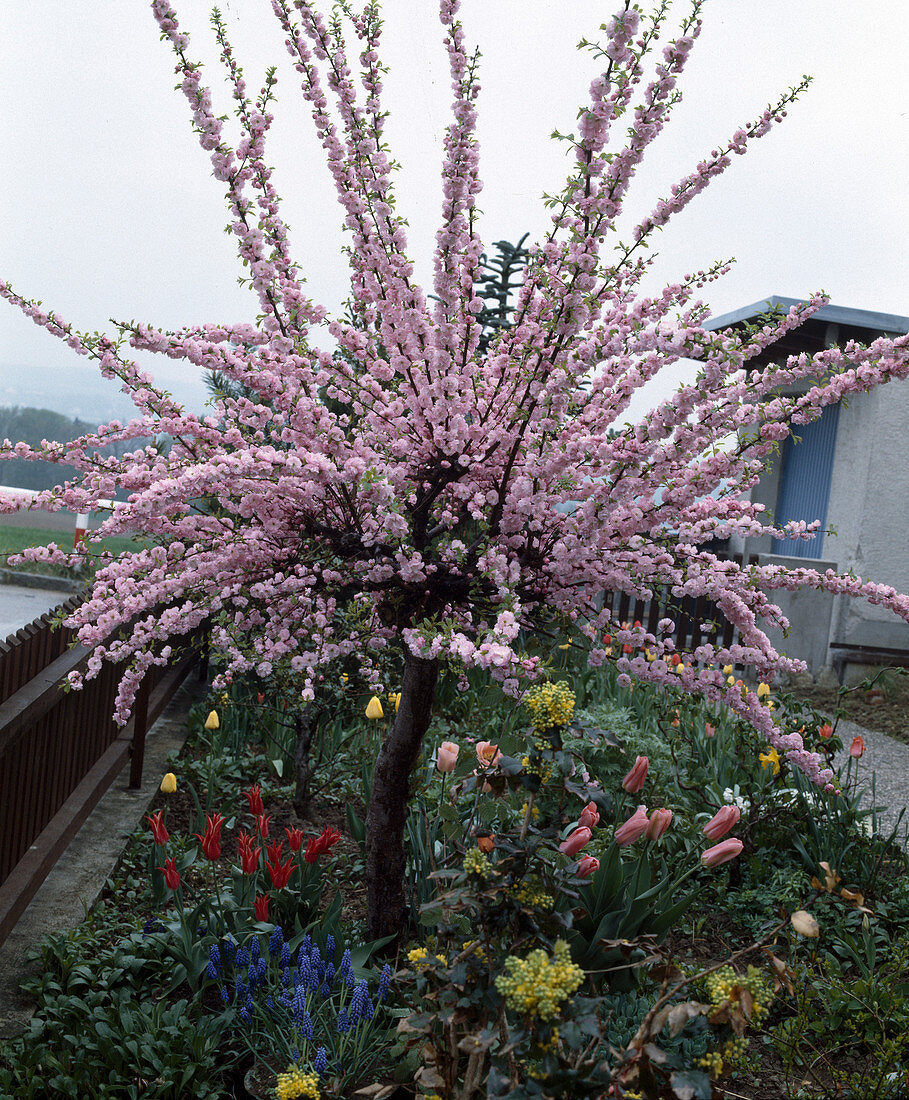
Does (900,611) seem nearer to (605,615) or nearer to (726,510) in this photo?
(726,510)

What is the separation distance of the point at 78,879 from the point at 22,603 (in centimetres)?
1004

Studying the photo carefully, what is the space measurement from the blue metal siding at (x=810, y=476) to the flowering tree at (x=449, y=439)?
7737 millimetres

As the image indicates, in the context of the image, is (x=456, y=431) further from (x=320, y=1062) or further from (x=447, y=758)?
(x=320, y=1062)

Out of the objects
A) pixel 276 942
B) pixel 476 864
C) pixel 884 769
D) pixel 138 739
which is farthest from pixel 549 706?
pixel 884 769

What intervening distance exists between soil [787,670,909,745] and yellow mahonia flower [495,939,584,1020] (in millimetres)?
6375

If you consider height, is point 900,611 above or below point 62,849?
above

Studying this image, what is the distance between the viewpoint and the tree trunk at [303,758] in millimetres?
4066

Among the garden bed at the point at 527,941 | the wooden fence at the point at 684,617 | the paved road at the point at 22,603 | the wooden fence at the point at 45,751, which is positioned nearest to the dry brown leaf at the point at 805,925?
the garden bed at the point at 527,941

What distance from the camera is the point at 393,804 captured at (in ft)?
8.84

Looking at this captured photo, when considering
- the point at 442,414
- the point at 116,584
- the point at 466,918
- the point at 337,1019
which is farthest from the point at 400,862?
the point at 442,414

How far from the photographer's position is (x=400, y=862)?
8.87 feet

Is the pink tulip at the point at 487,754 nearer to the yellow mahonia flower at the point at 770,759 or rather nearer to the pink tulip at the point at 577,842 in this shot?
the pink tulip at the point at 577,842

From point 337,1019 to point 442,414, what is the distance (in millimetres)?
1551

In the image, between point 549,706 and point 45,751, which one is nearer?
point 549,706
